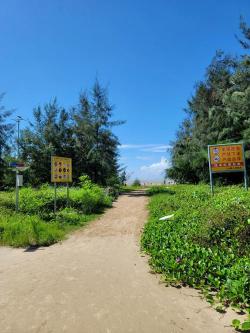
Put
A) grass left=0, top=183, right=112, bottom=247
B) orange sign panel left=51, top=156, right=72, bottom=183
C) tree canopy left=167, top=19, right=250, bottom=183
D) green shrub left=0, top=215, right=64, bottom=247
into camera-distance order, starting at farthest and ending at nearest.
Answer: tree canopy left=167, top=19, right=250, bottom=183 < orange sign panel left=51, top=156, right=72, bottom=183 < grass left=0, top=183, right=112, bottom=247 < green shrub left=0, top=215, right=64, bottom=247

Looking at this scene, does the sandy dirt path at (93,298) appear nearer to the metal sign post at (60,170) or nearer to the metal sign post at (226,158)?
the metal sign post at (60,170)

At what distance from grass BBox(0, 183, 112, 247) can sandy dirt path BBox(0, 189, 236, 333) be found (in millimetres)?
1592

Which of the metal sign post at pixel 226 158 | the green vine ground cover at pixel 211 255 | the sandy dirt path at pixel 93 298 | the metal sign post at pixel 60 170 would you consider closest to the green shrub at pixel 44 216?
the metal sign post at pixel 60 170

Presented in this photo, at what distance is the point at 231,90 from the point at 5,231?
992 inches

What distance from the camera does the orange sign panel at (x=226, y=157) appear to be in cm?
1778

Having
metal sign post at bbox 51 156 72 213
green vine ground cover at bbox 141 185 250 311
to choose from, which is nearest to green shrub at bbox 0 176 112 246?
metal sign post at bbox 51 156 72 213

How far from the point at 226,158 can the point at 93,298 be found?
1415 cm

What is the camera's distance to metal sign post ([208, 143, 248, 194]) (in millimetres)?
17781

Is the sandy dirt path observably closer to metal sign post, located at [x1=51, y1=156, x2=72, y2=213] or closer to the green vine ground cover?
the green vine ground cover

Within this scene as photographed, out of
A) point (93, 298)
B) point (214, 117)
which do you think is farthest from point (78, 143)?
point (93, 298)

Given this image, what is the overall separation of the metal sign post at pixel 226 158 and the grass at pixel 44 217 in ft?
20.4

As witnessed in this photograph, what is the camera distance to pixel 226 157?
17.9m

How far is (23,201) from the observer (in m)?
15.1

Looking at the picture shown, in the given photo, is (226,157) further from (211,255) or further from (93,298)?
(93,298)
